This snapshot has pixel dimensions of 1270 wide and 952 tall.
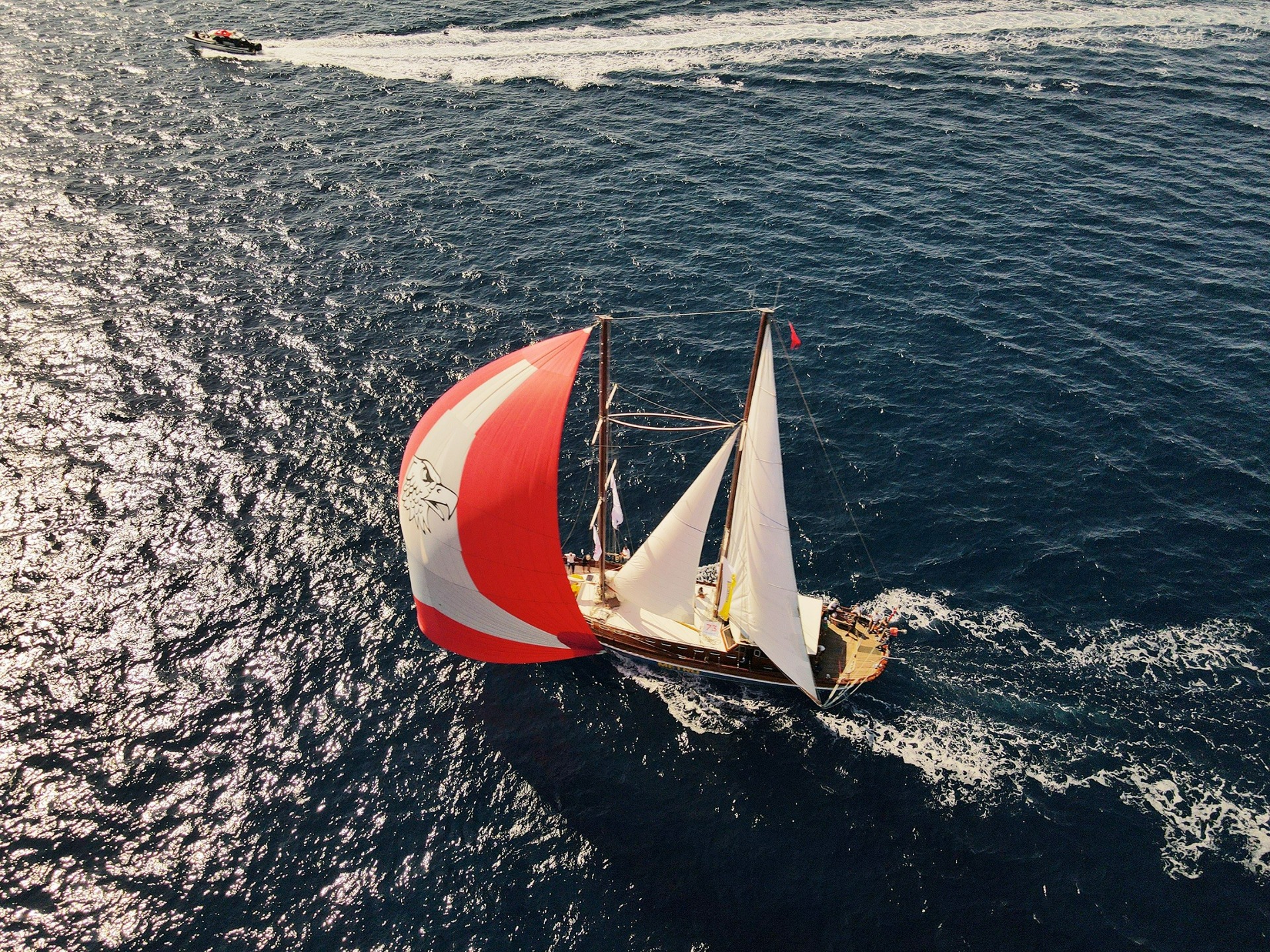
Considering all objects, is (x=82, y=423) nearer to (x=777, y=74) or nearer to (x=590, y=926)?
(x=590, y=926)

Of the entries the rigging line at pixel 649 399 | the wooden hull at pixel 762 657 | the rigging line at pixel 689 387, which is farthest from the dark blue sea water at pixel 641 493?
the wooden hull at pixel 762 657

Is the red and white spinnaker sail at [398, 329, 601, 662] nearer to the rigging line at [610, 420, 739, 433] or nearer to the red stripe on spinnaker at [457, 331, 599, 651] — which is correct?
the red stripe on spinnaker at [457, 331, 599, 651]

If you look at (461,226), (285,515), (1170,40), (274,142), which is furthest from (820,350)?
(1170,40)

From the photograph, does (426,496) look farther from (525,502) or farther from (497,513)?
(525,502)

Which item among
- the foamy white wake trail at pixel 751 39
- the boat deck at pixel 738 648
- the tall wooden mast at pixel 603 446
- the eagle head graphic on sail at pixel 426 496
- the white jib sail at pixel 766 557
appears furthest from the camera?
the foamy white wake trail at pixel 751 39

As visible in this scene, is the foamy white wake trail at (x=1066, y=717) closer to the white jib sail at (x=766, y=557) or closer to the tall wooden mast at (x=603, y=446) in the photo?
the white jib sail at (x=766, y=557)

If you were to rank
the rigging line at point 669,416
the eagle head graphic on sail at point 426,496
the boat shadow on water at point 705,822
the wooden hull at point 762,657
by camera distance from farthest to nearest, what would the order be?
1. the wooden hull at point 762,657
2. the eagle head graphic on sail at point 426,496
3. the rigging line at point 669,416
4. the boat shadow on water at point 705,822
